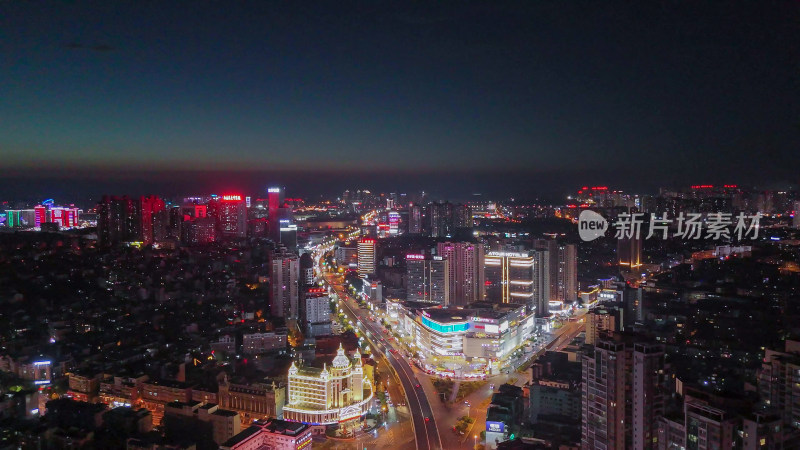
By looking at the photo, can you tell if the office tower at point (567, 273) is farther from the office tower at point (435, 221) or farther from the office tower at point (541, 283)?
the office tower at point (435, 221)

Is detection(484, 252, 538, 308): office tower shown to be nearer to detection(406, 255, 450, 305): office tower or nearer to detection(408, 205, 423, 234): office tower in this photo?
detection(406, 255, 450, 305): office tower

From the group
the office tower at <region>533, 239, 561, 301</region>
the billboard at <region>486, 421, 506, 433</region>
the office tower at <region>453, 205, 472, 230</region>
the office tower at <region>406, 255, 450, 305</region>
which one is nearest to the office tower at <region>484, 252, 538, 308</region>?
the office tower at <region>533, 239, 561, 301</region>

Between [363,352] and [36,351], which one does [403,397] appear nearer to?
[363,352]

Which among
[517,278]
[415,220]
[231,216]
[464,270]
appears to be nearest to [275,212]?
[231,216]

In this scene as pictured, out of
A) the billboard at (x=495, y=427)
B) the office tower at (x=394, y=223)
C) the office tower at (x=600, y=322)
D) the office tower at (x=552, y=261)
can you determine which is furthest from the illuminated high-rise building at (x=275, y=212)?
the billboard at (x=495, y=427)

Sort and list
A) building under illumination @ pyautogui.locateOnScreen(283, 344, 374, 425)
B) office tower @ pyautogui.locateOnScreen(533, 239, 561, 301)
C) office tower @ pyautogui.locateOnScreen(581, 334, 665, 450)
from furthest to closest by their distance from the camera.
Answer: office tower @ pyautogui.locateOnScreen(533, 239, 561, 301) → building under illumination @ pyautogui.locateOnScreen(283, 344, 374, 425) → office tower @ pyautogui.locateOnScreen(581, 334, 665, 450)
